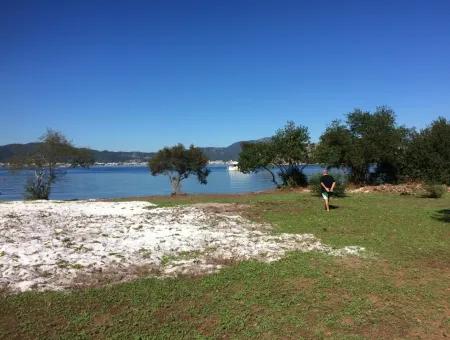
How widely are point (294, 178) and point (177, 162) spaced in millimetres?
13891

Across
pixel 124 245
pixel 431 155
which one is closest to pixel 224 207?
pixel 124 245

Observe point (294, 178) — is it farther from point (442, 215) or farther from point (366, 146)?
point (442, 215)

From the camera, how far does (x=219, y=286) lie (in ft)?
26.9

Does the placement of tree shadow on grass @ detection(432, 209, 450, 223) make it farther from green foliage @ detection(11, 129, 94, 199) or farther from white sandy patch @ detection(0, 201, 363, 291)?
green foliage @ detection(11, 129, 94, 199)

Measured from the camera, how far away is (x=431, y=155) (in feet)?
106

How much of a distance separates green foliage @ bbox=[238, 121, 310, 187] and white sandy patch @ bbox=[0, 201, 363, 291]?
55.1 ft

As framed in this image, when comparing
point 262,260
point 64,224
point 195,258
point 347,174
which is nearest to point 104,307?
point 195,258

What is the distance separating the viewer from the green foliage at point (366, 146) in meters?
33.2

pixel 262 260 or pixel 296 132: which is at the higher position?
pixel 296 132

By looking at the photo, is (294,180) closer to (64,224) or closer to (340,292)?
(64,224)

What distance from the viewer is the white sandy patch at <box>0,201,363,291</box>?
8992mm

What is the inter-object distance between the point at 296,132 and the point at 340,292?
26280 millimetres

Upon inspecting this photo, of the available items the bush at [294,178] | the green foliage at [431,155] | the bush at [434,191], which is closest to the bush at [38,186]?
the bush at [294,178]

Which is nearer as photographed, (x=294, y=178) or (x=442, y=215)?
(x=442, y=215)
